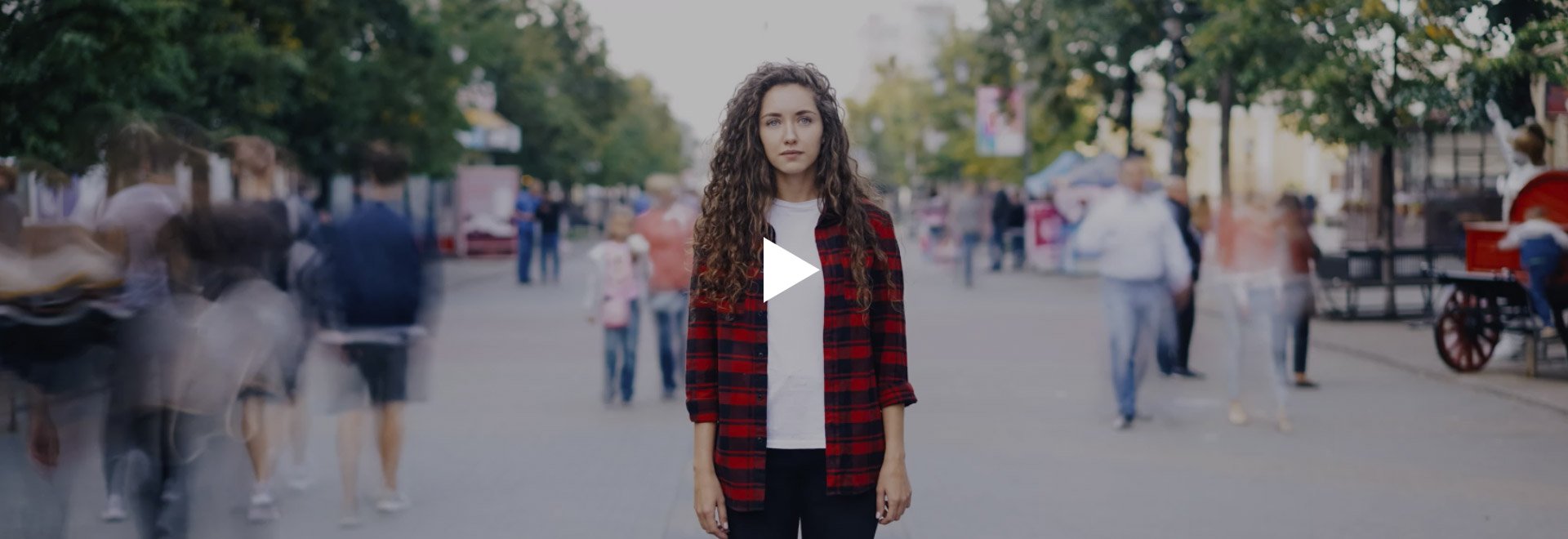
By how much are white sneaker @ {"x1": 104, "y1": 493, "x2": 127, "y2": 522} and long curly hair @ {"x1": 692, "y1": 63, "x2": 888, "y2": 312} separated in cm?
470

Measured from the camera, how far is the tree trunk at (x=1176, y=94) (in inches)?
968

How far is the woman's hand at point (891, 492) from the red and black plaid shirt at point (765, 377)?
0.03 m

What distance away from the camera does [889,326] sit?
11.4ft

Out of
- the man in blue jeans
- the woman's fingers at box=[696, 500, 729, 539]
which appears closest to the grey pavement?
the woman's fingers at box=[696, 500, 729, 539]

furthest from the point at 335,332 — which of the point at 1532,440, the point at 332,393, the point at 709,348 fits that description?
the point at 1532,440

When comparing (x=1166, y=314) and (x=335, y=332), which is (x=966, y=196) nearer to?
(x=1166, y=314)

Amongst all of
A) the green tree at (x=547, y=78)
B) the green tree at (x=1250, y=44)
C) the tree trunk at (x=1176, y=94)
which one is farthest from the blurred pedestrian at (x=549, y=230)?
the green tree at (x=1250, y=44)

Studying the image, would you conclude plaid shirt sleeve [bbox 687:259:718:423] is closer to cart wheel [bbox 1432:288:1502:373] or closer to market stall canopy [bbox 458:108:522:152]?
cart wheel [bbox 1432:288:1502:373]

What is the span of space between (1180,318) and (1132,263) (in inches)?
149

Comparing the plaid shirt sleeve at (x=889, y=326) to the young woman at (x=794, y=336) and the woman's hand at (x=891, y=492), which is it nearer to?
the young woman at (x=794, y=336)

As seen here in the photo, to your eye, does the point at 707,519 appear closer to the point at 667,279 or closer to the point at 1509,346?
the point at 667,279

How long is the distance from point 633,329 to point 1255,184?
455 cm

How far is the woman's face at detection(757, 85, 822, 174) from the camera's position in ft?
11.2

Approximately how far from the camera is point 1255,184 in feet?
37.4
